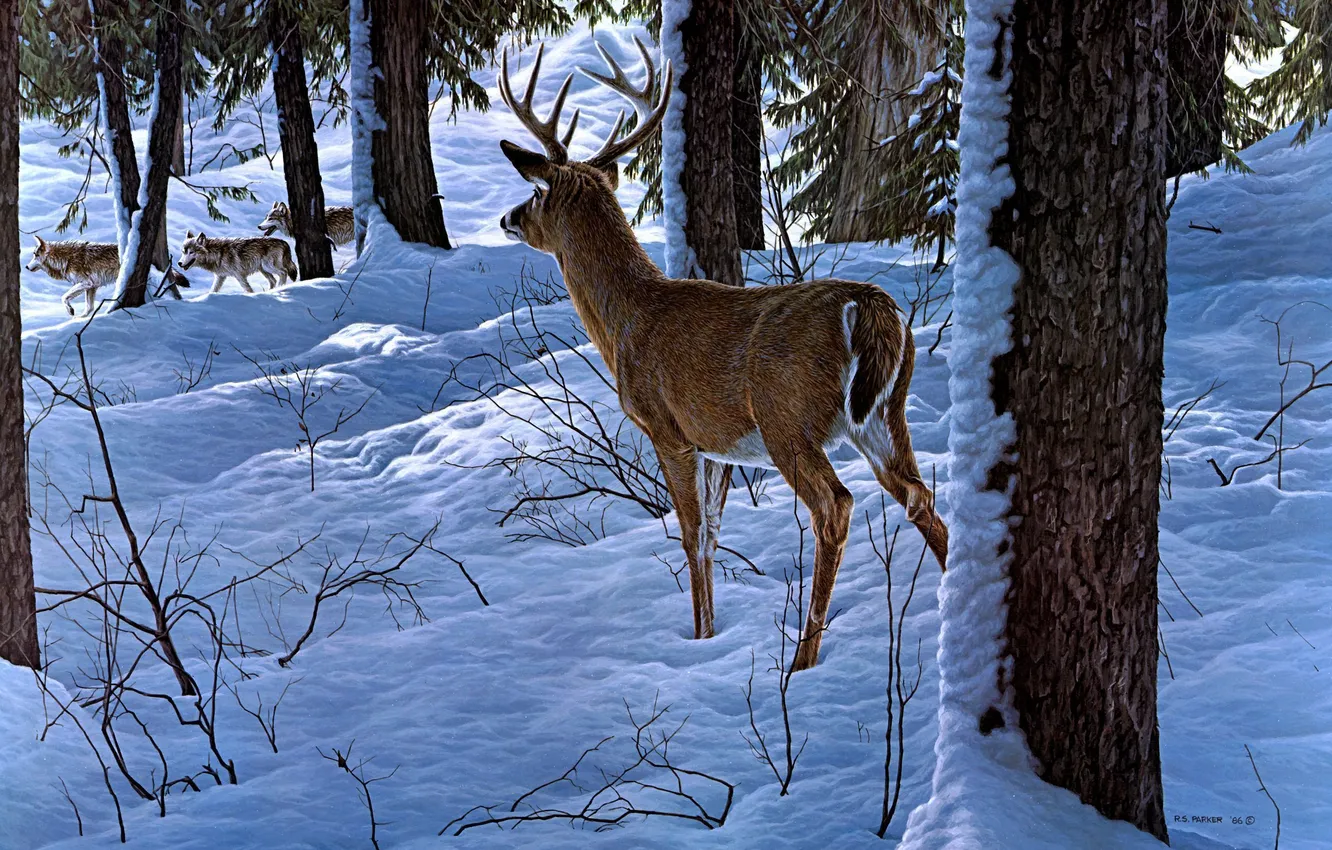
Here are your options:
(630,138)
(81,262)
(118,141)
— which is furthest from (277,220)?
(630,138)

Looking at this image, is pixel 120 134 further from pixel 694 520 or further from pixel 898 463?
pixel 898 463

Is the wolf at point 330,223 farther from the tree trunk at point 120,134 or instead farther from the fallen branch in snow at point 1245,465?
the fallen branch in snow at point 1245,465

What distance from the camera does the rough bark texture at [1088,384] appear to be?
3049 millimetres

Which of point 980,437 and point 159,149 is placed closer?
point 980,437

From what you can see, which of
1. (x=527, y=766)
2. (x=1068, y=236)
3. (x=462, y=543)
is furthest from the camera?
(x=462, y=543)

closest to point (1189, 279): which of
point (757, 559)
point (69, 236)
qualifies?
point (757, 559)

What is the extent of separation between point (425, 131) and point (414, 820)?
11.3 m

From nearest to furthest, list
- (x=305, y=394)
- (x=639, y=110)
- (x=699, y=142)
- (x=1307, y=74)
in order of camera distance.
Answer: (x=639, y=110)
(x=699, y=142)
(x=305, y=394)
(x=1307, y=74)

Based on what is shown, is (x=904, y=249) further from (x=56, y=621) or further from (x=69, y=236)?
(x=69, y=236)

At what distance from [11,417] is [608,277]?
2.53 m

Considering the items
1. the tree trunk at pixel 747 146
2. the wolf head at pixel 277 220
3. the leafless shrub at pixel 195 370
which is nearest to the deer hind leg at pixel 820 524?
the leafless shrub at pixel 195 370

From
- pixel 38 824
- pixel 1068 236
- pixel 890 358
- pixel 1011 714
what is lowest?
pixel 38 824

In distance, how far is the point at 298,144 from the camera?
50.6 feet

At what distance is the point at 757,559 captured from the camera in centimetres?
557
